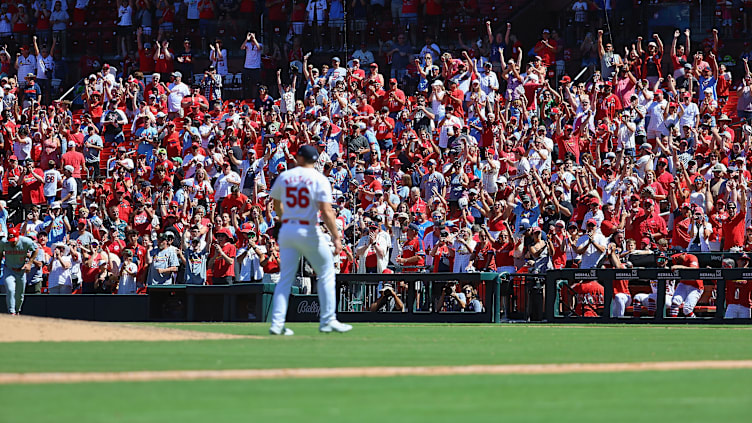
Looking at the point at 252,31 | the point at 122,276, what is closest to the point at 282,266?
the point at 122,276

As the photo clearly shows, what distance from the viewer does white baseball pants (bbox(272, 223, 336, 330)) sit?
40.1ft

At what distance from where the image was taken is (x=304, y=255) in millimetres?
12359

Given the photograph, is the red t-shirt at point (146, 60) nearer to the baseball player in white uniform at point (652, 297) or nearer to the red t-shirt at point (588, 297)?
the red t-shirt at point (588, 297)

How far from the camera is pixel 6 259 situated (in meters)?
21.4

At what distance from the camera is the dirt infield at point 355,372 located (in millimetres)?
7703

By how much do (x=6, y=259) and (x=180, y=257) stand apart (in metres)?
3.33

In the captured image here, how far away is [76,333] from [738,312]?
10.2m

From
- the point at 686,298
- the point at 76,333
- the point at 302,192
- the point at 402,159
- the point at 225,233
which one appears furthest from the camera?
the point at 402,159

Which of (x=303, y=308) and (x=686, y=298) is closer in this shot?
(x=686, y=298)

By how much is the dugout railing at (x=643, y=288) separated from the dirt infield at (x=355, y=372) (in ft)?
30.5

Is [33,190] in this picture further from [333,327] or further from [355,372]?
[355,372]

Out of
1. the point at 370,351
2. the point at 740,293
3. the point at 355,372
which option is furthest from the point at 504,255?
the point at 355,372

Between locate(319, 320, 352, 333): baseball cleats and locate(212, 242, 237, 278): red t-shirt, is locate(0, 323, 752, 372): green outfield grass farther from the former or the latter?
locate(212, 242, 237, 278): red t-shirt

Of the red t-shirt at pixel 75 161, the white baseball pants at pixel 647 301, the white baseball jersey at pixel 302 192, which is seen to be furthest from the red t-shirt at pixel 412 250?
the red t-shirt at pixel 75 161
